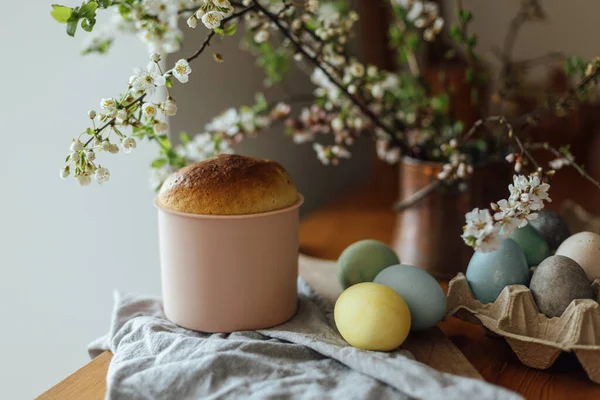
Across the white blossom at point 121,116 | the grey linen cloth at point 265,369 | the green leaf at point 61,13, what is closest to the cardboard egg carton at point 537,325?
the grey linen cloth at point 265,369

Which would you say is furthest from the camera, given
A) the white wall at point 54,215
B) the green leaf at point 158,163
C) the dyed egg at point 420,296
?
the white wall at point 54,215

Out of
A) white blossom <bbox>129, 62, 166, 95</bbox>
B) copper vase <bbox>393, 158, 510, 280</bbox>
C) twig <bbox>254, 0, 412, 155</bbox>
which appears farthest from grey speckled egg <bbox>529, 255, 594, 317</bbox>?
white blossom <bbox>129, 62, 166, 95</bbox>

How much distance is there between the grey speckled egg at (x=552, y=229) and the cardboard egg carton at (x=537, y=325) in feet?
0.47

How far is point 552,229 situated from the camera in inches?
34.4

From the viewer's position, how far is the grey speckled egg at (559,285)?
702 mm

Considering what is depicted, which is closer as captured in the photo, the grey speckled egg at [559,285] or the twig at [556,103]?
the grey speckled egg at [559,285]

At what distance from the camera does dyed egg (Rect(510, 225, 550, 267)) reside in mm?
823

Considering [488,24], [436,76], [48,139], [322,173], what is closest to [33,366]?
[48,139]

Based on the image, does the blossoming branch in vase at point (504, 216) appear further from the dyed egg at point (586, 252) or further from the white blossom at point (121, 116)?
the white blossom at point (121, 116)

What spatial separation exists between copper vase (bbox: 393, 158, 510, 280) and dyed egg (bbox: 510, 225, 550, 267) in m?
0.15

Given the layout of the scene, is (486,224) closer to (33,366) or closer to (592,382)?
(592,382)

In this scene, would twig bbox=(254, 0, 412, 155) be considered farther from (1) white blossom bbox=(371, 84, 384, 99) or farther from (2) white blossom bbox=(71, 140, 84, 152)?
(2) white blossom bbox=(71, 140, 84, 152)

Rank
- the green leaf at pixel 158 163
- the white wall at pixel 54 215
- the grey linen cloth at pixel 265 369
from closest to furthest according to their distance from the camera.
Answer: the grey linen cloth at pixel 265 369 → the green leaf at pixel 158 163 → the white wall at pixel 54 215

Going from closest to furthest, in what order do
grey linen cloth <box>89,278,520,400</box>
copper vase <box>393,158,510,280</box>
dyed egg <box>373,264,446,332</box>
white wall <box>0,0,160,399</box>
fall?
grey linen cloth <box>89,278,520,400</box> → dyed egg <box>373,264,446,332</box> → copper vase <box>393,158,510,280</box> → white wall <box>0,0,160,399</box>
